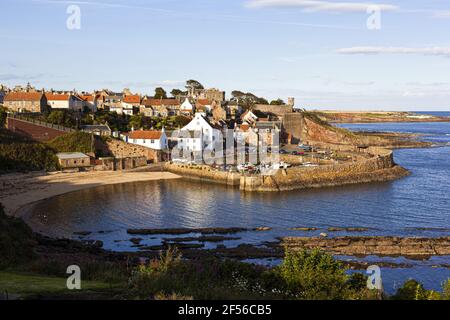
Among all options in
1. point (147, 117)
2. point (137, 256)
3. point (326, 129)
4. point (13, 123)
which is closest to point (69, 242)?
point (137, 256)

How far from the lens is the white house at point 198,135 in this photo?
2702 inches

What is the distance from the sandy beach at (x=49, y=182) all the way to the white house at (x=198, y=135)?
10.6 meters

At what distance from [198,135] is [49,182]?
24525 mm

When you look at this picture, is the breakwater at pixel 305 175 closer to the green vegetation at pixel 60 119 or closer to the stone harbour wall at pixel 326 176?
the stone harbour wall at pixel 326 176

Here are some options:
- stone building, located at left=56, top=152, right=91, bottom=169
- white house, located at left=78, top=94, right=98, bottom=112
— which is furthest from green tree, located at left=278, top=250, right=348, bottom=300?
white house, located at left=78, top=94, right=98, bottom=112

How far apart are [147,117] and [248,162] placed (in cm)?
2292

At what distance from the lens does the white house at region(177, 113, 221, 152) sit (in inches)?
2702

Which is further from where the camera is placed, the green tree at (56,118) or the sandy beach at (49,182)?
the green tree at (56,118)

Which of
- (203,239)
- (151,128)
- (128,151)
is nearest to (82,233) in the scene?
(203,239)

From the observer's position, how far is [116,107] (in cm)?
8312

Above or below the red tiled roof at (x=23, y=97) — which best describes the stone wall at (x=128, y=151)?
below

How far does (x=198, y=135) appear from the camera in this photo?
6900 centimetres

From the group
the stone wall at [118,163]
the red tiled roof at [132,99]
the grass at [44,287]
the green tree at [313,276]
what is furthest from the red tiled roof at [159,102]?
the green tree at [313,276]
